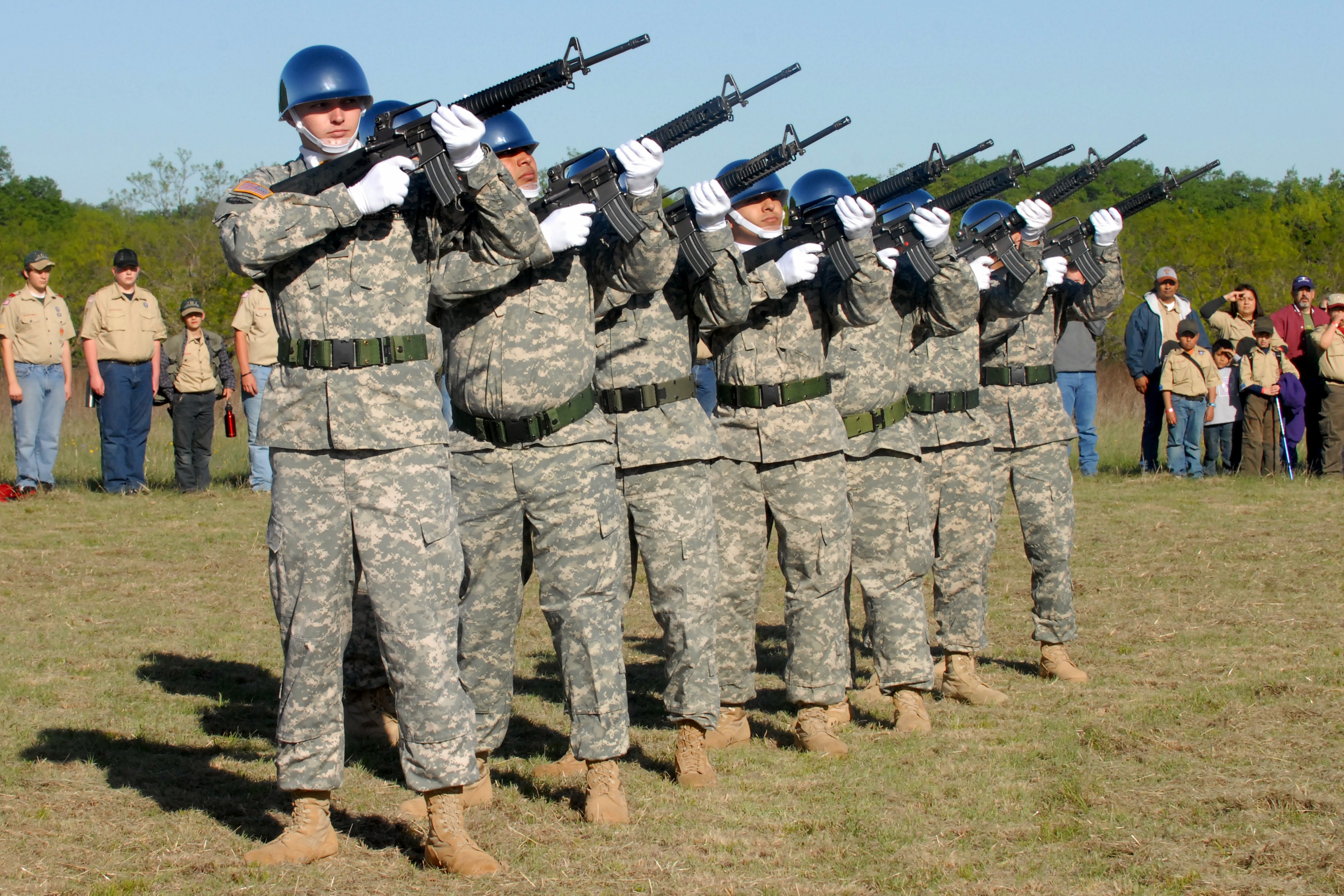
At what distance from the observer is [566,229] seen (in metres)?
5.28

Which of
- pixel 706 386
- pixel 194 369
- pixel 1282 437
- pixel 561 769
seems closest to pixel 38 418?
pixel 194 369

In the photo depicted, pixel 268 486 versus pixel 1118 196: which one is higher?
pixel 1118 196

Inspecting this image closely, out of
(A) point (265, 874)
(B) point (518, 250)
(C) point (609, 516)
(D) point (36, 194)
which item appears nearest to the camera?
(A) point (265, 874)

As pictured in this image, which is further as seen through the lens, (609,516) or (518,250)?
(609,516)

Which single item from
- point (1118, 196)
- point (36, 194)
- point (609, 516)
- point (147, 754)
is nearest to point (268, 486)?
point (147, 754)

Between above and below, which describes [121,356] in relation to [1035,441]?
above

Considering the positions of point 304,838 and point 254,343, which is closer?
point 304,838

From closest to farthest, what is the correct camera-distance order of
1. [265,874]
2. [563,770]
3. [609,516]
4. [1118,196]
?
[265,874] → [609,516] → [563,770] → [1118,196]

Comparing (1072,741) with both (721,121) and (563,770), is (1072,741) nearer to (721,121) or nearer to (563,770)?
(563,770)

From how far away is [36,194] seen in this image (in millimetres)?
72125

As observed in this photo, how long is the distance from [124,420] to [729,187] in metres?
9.65

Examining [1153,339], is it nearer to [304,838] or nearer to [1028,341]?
[1028,341]

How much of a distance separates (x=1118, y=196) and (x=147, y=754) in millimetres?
61318

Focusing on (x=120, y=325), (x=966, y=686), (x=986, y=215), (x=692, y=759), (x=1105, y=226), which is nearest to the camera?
(x=692, y=759)
